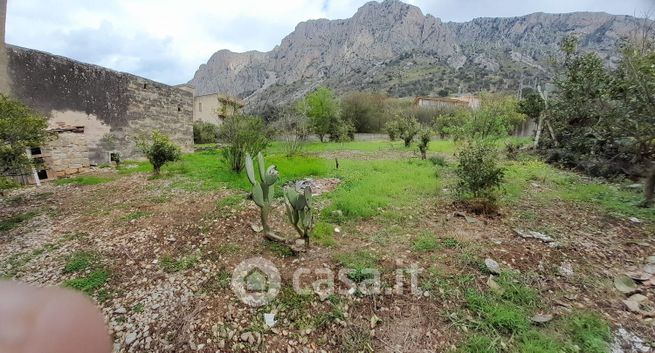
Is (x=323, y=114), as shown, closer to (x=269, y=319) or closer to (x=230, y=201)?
(x=230, y=201)

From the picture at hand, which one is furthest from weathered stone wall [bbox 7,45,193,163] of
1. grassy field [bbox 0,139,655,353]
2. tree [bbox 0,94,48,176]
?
grassy field [bbox 0,139,655,353]

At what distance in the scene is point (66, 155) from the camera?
8.73 metres

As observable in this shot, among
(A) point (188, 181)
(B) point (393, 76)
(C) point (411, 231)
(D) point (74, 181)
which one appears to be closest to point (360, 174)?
(C) point (411, 231)

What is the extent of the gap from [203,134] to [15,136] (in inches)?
660

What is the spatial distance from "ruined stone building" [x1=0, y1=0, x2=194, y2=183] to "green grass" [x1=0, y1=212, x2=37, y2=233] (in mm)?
2192

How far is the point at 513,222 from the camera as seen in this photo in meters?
4.39

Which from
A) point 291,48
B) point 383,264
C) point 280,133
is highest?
point 291,48

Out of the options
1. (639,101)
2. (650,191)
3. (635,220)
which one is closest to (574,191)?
(650,191)

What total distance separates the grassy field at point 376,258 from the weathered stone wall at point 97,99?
4.22 meters

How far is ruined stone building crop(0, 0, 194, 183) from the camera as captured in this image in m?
7.74

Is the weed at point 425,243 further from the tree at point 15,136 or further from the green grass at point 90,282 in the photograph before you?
the tree at point 15,136

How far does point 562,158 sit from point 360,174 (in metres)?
7.00

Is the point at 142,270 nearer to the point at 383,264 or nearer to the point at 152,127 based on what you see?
the point at 383,264

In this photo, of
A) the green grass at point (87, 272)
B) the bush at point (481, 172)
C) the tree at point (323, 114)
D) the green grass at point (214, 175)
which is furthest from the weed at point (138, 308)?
the tree at point (323, 114)
